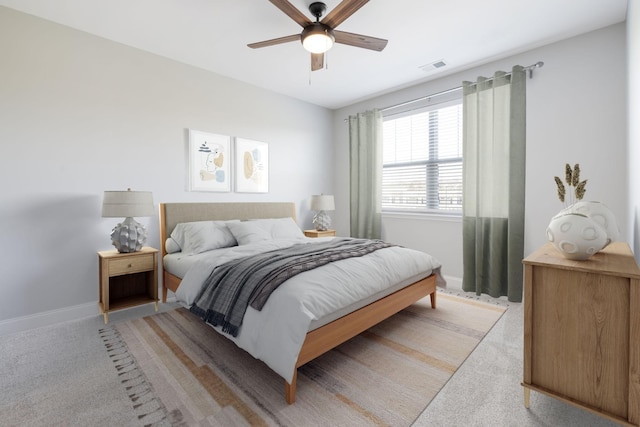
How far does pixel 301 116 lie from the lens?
4.67m

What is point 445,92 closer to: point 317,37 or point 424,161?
point 424,161

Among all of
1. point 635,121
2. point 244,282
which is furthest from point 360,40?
point 244,282

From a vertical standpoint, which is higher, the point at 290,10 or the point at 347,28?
the point at 347,28

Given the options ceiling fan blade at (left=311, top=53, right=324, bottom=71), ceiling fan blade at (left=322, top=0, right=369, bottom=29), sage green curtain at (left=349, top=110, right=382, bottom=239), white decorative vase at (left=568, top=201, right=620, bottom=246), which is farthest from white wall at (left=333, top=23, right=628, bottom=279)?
ceiling fan blade at (left=322, top=0, right=369, bottom=29)

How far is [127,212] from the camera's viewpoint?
2.61 metres

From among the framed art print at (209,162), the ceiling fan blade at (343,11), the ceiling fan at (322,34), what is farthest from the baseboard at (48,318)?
the ceiling fan blade at (343,11)

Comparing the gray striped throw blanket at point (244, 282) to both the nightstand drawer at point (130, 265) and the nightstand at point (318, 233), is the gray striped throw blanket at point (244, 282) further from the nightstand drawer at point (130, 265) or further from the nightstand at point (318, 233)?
the nightstand at point (318, 233)

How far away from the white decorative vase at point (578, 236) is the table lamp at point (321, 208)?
10.2 feet

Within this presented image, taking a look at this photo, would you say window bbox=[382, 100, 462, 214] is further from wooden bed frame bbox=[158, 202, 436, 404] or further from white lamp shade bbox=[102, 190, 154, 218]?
white lamp shade bbox=[102, 190, 154, 218]

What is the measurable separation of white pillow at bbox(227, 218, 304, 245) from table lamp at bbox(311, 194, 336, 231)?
0.63 metres

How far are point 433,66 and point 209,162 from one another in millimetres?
2922

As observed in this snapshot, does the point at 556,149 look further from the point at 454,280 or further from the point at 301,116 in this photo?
the point at 301,116

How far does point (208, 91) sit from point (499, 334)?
13.0 feet

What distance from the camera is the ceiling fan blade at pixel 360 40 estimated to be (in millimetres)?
2229
